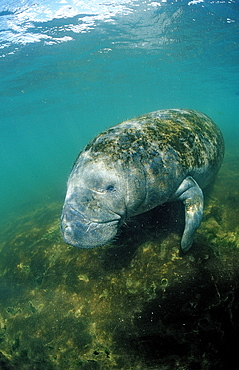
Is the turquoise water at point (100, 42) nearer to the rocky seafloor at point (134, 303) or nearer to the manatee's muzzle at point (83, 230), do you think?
the rocky seafloor at point (134, 303)

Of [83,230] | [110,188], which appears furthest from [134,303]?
[110,188]

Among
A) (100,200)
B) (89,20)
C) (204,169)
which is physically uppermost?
(89,20)

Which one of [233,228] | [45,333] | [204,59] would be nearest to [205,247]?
[233,228]

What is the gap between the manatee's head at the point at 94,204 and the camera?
232cm

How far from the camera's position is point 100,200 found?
2.47 meters

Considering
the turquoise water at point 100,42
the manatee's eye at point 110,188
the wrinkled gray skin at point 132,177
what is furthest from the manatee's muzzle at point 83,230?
the turquoise water at point 100,42

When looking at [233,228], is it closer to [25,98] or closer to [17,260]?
[17,260]

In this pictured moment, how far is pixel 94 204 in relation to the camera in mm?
2430

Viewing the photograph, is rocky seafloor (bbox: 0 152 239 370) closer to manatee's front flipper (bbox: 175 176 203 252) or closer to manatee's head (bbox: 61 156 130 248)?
manatee's front flipper (bbox: 175 176 203 252)

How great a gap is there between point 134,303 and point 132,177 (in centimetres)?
154

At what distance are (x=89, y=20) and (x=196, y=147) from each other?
12581 millimetres

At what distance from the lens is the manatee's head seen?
232cm

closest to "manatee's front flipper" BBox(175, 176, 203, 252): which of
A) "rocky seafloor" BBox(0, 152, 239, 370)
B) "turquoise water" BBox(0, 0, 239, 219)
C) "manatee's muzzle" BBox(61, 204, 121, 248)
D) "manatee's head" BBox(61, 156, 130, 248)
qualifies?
"rocky seafloor" BBox(0, 152, 239, 370)

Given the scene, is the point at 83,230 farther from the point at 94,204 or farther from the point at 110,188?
→ the point at 110,188
